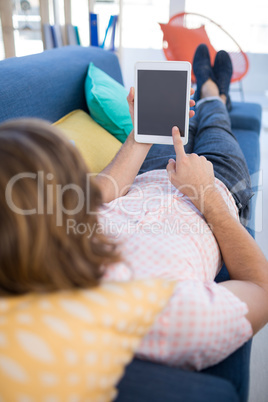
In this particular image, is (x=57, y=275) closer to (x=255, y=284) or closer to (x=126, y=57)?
(x=255, y=284)

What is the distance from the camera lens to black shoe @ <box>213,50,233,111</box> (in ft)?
7.68

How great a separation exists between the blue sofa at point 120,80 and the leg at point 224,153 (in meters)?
0.12

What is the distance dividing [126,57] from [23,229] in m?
4.63

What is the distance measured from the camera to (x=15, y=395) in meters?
0.43

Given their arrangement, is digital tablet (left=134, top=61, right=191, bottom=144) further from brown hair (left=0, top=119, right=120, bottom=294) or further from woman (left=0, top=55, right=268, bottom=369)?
brown hair (left=0, top=119, right=120, bottom=294)

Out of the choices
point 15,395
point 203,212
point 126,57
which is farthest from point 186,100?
point 126,57

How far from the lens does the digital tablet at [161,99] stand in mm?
1064

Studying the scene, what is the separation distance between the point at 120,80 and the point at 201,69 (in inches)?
20.7

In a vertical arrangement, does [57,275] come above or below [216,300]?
above

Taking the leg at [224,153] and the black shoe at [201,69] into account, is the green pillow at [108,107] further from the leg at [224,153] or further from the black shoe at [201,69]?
the black shoe at [201,69]

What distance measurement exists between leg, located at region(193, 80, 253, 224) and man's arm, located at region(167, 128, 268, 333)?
0.28 metres

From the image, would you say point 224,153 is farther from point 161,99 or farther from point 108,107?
point 108,107

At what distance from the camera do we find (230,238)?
2.85 feet

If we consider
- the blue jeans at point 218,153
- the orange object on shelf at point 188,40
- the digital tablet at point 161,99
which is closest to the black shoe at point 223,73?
the blue jeans at point 218,153
